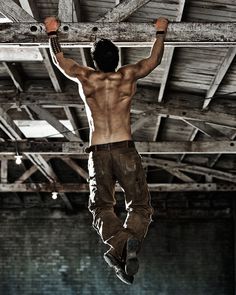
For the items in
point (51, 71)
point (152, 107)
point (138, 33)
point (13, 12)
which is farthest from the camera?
point (152, 107)

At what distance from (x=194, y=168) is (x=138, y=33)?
8.12 m

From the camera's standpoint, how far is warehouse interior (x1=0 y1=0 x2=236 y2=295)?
201 inches

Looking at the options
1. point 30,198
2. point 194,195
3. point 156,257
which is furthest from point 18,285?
point 194,195

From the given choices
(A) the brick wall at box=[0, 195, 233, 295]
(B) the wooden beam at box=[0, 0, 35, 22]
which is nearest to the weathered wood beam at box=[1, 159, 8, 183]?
(A) the brick wall at box=[0, 195, 233, 295]

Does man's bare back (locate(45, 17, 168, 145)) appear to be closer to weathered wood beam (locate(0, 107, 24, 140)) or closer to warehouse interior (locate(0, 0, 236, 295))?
warehouse interior (locate(0, 0, 236, 295))

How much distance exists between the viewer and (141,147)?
→ 388 inches

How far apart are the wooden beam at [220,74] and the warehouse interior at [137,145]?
3 cm

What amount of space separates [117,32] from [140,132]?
6.86m

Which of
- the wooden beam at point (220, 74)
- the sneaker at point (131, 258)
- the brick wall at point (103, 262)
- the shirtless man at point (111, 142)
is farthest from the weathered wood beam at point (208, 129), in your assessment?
the brick wall at point (103, 262)

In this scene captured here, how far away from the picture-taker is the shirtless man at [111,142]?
3939mm

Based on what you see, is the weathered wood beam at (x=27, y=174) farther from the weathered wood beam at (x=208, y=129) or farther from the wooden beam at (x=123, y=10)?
the wooden beam at (x=123, y=10)

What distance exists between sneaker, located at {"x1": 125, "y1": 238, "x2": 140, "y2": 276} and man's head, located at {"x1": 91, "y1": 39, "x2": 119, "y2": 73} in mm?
1185

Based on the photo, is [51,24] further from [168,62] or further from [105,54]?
[168,62]

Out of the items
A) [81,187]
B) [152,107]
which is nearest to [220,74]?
[152,107]
